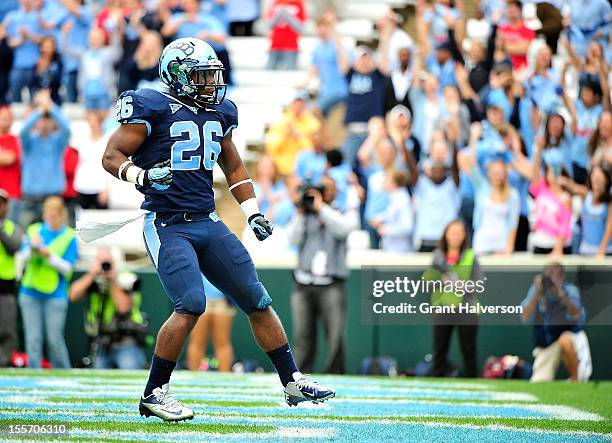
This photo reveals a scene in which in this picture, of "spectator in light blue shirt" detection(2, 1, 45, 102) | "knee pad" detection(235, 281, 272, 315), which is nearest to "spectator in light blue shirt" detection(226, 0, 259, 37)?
"spectator in light blue shirt" detection(2, 1, 45, 102)

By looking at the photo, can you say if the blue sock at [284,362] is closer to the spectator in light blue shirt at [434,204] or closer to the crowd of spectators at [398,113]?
the crowd of spectators at [398,113]

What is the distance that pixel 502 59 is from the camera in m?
13.3

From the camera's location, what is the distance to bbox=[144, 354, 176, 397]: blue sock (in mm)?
6219

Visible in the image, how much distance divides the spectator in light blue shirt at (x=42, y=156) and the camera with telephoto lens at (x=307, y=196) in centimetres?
304

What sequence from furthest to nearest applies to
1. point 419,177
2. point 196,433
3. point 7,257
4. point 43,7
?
point 43,7
point 419,177
point 7,257
point 196,433

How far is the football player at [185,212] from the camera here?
6.21 metres

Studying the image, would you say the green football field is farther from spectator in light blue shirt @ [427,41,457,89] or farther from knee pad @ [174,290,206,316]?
spectator in light blue shirt @ [427,41,457,89]

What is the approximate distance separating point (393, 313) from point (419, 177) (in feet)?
5.58

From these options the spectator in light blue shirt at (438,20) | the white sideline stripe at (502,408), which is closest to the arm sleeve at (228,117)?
the white sideline stripe at (502,408)

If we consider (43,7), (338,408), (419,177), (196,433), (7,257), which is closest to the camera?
(196,433)

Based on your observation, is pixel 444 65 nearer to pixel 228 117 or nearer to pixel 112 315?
pixel 112 315

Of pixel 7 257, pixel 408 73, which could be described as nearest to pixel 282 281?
pixel 7 257

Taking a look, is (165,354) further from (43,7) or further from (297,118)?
(43,7)

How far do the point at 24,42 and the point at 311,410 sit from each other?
9077mm
